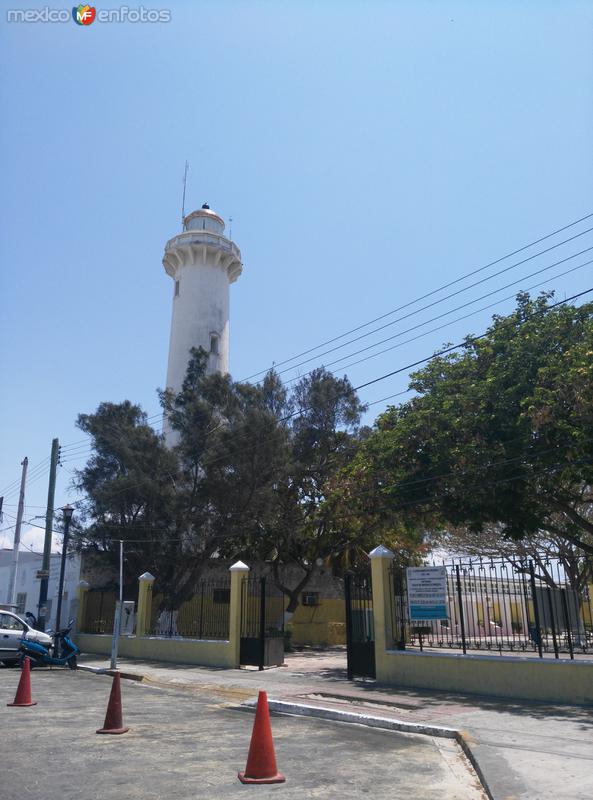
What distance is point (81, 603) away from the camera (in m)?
27.7

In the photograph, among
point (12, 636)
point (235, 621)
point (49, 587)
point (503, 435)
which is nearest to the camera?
point (503, 435)

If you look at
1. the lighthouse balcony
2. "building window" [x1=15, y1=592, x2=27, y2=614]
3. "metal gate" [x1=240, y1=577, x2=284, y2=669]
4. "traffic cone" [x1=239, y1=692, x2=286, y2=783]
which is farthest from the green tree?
"traffic cone" [x1=239, y1=692, x2=286, y2=783]

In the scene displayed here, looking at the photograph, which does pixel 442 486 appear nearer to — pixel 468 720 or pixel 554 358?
pixel 554 358

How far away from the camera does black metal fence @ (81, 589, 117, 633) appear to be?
1057 inches

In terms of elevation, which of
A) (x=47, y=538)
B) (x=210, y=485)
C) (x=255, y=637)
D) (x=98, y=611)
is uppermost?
(x=210, y=485)

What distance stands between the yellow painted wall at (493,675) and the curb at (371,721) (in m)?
3.12

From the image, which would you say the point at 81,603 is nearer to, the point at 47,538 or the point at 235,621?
→ the point at 47,538

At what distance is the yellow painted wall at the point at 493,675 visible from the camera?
1125cm

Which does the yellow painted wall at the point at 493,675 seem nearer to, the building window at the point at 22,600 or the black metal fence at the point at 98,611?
the black metal fence at the point at 98,611

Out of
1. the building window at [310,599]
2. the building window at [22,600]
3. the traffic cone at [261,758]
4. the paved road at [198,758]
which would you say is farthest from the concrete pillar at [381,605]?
the building window at [22,600]

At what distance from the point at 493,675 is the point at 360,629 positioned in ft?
11.9

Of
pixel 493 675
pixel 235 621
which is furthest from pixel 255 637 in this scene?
pixel 493 675

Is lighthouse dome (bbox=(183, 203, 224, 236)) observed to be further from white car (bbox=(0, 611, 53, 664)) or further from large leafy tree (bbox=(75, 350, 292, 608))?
white car (bbox=(0, 611, 53, 664))

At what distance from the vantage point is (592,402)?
13.3 metres
